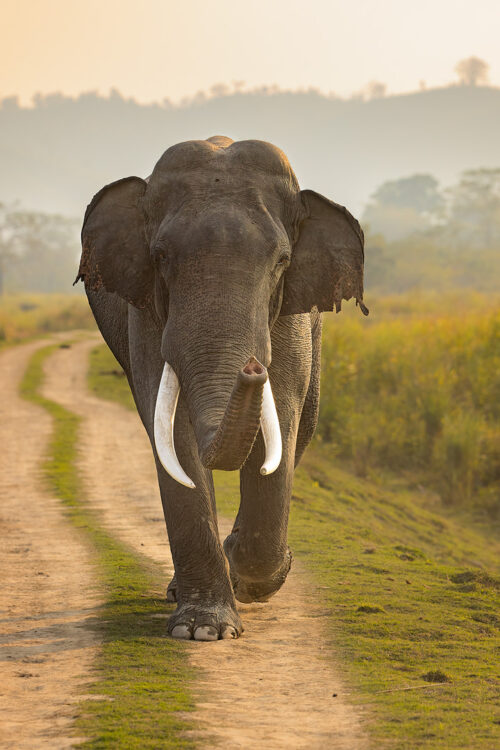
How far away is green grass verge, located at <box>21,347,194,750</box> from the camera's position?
5.13 meters

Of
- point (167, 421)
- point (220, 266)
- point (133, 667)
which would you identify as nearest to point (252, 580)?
point (133, 667)

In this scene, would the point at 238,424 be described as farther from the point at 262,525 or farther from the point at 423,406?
the point at 423,406

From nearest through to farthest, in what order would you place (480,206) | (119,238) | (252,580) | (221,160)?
(221,160)
(119,238)
(252,580)
(480,206)

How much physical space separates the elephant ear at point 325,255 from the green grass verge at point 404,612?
2092 mm

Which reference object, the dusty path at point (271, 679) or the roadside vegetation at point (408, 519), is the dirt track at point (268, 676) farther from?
the roadside vegetation at point (408, 519)

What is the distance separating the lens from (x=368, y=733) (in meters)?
5.23

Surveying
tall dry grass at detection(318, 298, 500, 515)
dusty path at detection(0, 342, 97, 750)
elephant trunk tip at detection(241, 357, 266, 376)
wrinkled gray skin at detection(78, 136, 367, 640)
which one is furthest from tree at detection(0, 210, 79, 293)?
elephant trunk tip at detection(241, 357, 266, 376)

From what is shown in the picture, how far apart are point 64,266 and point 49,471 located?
151 metres

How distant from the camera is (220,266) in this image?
6238 millimetres

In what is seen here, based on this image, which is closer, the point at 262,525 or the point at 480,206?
the point at 262,525

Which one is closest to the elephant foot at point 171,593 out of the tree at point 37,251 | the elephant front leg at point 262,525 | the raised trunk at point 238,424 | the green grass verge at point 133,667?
the green grass verge at point 133,667

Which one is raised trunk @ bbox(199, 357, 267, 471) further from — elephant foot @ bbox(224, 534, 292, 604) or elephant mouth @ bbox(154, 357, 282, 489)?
elephant foot @ bbox(224, 534, 292, 604)

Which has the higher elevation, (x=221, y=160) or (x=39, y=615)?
(x=221, y=160)

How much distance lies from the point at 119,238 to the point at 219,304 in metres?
1.22
